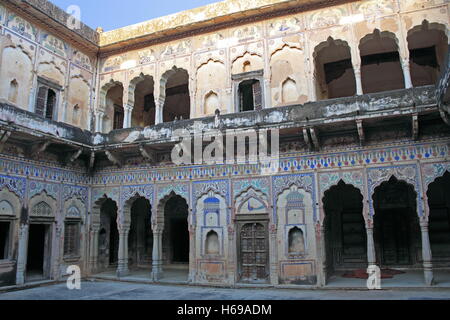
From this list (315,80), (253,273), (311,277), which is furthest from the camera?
(315,80)

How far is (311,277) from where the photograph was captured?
10758 millimetres

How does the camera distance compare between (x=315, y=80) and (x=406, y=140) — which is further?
(x=315, y=80)

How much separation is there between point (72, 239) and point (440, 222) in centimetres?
1222

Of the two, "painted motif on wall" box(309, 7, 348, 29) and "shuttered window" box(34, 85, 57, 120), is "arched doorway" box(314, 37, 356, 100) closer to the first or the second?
"painted motif on wall" box(309, 7, 348, 29)

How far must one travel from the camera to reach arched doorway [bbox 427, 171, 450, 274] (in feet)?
39.6

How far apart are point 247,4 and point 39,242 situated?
11.6m

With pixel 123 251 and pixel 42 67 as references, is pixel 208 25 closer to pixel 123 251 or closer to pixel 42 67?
pixel 42 67

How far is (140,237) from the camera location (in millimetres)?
15852

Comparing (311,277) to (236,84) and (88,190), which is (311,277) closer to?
(236,84)

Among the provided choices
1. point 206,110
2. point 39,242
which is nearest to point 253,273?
point 206,110

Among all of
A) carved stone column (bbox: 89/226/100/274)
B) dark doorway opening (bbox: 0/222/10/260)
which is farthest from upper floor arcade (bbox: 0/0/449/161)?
carved stone column (bbox: 89/226/100/274)

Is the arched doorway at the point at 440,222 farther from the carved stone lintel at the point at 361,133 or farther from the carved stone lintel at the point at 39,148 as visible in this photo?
the carved stone lintel at the point at 39,148

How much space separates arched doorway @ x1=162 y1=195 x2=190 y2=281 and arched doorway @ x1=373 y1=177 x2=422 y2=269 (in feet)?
23.2

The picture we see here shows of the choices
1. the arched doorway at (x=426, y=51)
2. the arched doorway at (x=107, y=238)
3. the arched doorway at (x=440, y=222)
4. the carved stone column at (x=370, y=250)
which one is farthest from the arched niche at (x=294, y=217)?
the arched doorway at (x=107, y=238)
